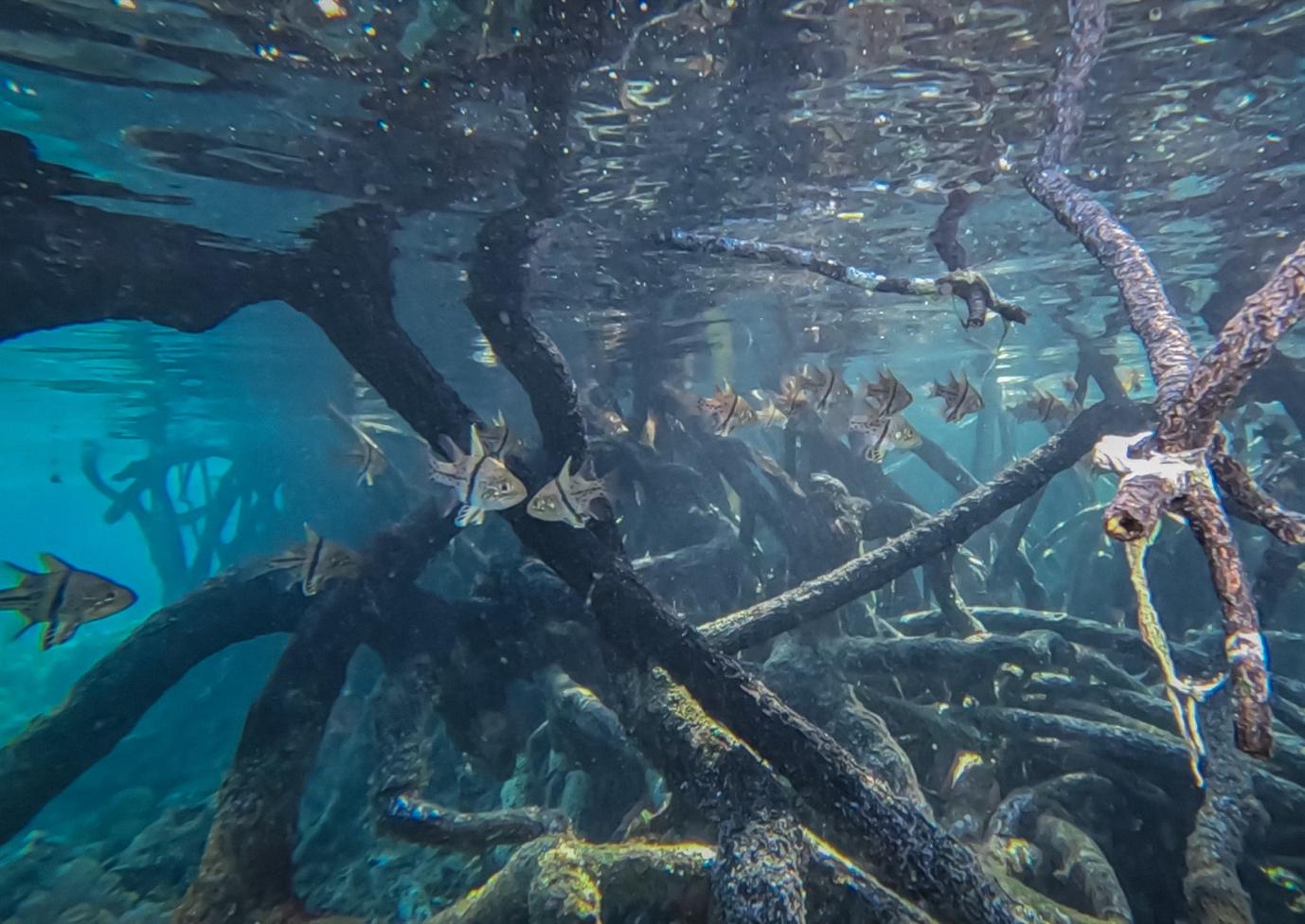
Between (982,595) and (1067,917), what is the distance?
34.2ft

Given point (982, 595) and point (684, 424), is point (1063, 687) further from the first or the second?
point (684, 424)

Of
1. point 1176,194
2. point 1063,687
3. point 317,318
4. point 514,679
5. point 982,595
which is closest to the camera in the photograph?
point 1063,687

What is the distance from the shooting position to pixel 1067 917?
479cm

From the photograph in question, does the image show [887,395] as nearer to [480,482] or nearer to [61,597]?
[480,482]

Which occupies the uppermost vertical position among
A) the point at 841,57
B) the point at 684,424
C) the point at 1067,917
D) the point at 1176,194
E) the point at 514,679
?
the point at 841,57

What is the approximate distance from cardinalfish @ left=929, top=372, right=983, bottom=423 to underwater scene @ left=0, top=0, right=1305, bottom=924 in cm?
3

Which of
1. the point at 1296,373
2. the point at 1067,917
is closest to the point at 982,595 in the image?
the point at 1296,373

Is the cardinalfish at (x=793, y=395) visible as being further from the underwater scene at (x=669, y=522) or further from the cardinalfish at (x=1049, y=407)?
the cardinalfish at (x=1049, y=407)

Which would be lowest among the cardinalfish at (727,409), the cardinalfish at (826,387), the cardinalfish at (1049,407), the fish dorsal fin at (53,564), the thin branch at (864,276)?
the cardinalfish at (1049,407)

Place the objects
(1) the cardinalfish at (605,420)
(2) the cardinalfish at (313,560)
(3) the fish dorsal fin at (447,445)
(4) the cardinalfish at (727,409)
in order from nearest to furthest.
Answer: (3) the fish dorsal fin at (447,445) < (2) the cardinalfish at (313,560) < (4) the cardinalfish at (727,409) < (1) the cardinalfish at (605,420)

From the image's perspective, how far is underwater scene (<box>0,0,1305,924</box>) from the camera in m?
4.93

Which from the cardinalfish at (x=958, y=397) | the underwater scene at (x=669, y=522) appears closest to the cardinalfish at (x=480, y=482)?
the underwater scene at (x=669, y=522)

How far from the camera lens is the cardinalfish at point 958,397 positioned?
6582 millimetres

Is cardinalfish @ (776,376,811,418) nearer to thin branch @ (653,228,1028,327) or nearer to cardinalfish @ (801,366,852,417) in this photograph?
cardinalfish @ (801,366,852,417)
